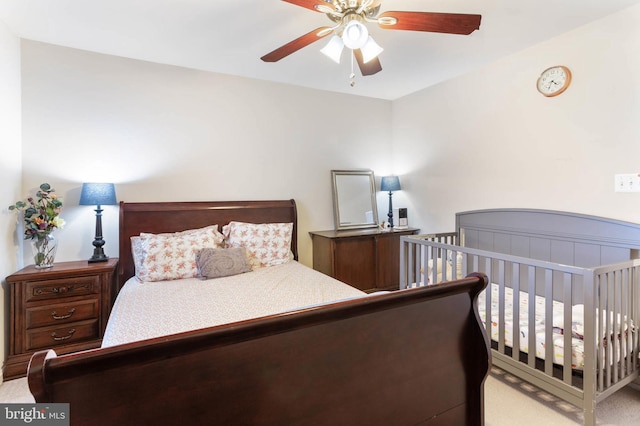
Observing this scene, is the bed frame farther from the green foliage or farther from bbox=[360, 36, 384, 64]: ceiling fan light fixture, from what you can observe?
the green foliage

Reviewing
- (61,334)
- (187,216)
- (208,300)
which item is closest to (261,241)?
(187,216)

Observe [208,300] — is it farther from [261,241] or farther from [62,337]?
[62,337]

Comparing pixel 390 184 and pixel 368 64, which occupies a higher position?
pixel 368 64

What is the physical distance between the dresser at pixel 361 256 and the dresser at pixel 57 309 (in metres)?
2.04

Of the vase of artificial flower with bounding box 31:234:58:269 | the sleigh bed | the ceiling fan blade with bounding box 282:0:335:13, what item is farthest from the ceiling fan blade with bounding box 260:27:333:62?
the vase of artificial flower with bounding box 31:234:58:269

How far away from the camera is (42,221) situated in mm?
2500

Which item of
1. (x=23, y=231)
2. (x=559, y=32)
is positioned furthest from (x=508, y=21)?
(x=23, y=231)

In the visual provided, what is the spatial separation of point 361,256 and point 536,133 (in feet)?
6.79

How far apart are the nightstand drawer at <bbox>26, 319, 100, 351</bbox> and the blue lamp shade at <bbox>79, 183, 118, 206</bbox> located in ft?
3.17

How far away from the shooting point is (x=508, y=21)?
2.38 metres

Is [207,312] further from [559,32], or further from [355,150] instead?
[559,32]

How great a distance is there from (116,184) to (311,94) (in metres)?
2.34

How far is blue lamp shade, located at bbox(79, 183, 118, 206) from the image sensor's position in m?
2.68

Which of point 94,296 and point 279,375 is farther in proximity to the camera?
point 94,296
